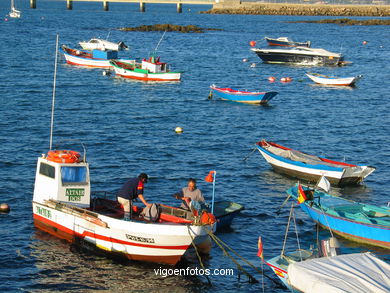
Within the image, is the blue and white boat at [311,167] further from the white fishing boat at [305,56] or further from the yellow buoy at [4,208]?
the white fishing boat at [305,56]

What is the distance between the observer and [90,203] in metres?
25.4

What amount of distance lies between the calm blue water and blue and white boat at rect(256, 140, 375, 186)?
65 centimetres

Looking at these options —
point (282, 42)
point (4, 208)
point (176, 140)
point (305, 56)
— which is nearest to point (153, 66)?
point (176, 140)

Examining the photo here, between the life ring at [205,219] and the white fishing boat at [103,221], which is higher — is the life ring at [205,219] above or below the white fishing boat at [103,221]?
above

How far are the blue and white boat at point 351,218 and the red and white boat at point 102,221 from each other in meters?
5.60

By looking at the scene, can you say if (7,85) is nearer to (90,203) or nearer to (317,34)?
(90,203)

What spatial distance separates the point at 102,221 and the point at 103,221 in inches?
2.0

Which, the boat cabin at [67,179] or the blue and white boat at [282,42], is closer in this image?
the boat cabin at [67,179]

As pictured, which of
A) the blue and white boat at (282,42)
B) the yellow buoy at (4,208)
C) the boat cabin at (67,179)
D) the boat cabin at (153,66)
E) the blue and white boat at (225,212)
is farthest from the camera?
the blue and white boat at (282,42)

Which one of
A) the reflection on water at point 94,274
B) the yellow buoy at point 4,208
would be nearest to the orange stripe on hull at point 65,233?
the reflection on water at point 94,274

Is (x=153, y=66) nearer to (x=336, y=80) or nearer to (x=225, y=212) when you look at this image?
(x=336, y=80)

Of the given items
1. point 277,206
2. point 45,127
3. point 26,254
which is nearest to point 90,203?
point 26,254

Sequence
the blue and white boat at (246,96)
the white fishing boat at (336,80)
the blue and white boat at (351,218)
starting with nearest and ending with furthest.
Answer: the blue and white boat at (351,218), the blue and white boat at (246,96), the white fishing boat at (336,80)

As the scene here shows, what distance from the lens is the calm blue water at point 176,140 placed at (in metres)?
23.3
